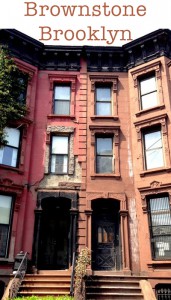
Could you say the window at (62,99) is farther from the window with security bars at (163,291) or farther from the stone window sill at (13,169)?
the window with security bars at (163,291)

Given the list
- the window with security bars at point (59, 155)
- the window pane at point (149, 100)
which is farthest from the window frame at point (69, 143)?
the window pane at point (149, 100)

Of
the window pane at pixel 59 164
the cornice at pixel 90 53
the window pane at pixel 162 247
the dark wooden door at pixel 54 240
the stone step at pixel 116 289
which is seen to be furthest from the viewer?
the cornice at pixel 90 53

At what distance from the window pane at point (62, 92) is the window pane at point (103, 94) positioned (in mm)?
1561

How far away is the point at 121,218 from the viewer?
42.5 feet

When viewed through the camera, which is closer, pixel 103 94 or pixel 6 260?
pixel 6 260

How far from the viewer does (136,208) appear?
1313 cm

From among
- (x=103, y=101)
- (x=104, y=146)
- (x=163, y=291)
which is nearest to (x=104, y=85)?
(x=103, y=101)

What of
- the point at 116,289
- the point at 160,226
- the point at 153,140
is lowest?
the point at 116,289

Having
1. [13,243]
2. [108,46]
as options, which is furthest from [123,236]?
[108,46]

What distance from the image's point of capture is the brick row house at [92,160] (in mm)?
12555

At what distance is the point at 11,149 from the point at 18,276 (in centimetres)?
562

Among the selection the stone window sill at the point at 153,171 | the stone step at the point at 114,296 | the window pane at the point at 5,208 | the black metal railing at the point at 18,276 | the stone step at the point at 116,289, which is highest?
the stone window sill at the point at 153,171

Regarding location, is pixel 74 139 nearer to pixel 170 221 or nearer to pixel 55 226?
pixel 55 226

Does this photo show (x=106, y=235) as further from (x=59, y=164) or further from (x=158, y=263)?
(x=59, y=164)
